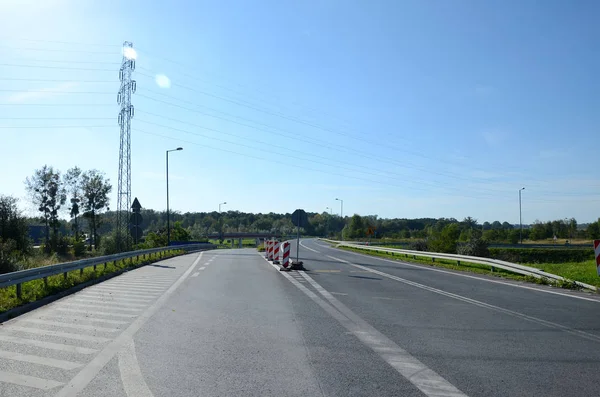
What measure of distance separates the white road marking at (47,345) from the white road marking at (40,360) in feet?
1.55

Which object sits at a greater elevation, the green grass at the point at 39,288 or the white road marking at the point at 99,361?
the green grass at the point at 39,288

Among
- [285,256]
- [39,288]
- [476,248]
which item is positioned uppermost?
[285,256]

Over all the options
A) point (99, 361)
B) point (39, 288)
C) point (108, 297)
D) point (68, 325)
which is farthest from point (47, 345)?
point (39, 288)

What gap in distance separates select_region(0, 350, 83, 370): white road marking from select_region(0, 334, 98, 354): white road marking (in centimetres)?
47

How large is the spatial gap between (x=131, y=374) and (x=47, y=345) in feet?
8.26

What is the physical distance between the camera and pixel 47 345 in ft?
25.5

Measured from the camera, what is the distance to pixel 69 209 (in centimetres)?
7606

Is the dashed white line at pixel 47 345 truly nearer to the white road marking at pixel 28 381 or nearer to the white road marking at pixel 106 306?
the white road marking at pixel 28 381

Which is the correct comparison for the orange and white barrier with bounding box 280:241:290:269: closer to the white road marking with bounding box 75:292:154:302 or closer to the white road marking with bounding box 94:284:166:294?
the white road marking with bounding box 94:284:166:294

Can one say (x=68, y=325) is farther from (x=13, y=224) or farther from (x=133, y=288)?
(x=13, y=224)

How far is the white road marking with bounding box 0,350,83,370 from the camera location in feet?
21.6

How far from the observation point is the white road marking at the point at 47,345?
24.3 feet

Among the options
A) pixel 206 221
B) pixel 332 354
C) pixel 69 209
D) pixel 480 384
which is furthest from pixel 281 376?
pixel 206 221

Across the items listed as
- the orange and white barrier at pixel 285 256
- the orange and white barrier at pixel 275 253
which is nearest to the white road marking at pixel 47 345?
the orange and white barrier at pixel 285 256
